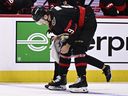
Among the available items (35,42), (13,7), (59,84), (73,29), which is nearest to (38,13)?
(73,29)

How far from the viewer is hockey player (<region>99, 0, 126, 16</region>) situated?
706 cm

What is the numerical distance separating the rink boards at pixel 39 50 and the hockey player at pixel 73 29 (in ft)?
3.00

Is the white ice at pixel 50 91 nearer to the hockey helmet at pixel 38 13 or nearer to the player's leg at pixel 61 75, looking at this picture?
the player's leg at pixel 61 75

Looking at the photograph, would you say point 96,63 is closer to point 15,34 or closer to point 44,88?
point 44,88

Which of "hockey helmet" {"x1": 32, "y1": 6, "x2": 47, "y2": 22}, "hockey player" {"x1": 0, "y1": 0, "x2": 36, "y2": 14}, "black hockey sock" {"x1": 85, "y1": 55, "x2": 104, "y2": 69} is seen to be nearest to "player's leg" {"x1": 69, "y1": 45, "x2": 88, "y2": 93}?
"black hockey sock" {"x1": 85, "y1": 55, "x2": 104, "y2": 69}

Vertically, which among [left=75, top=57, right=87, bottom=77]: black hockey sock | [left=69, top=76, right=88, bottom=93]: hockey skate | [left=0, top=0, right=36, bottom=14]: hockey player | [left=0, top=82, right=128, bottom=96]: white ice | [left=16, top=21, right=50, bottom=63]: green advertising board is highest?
[left=0, top=0, right=36, bottom=14]: hockey player

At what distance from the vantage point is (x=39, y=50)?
21.5 feet

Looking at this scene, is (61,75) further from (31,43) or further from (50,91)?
(31,43)

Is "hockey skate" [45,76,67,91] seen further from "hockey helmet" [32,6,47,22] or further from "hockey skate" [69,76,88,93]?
"hockey helmet" [32,6,47,22]

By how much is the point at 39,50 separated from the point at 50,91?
1082 millimetres

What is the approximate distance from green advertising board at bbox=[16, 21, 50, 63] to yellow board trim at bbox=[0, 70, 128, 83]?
0.54ft

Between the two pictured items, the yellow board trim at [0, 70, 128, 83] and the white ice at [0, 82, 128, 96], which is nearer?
the white ice at [0, 82, 128, 96]

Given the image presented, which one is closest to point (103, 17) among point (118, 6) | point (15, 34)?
point (118, 6)

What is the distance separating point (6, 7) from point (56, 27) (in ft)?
5.99
